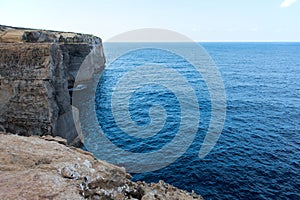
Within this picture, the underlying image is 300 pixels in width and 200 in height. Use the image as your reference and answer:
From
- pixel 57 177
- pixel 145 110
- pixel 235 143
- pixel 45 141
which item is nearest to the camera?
pixel 57 177

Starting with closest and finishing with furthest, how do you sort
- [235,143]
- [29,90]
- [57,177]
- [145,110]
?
[57,177], [29,90], [235,143], [145,110]

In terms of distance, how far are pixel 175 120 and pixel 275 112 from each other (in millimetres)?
19691

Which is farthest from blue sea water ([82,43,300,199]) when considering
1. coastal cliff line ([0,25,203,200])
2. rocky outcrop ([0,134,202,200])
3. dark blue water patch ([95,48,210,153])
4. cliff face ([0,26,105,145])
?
rocky outcrop ([0,134,202,200])

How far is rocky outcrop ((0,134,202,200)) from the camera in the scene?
474 inches

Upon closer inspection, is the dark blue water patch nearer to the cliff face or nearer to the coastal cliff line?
the coastal cliff line

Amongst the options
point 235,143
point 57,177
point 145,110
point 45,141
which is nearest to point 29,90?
point 45,141

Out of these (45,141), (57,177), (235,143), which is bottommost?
(235,143)

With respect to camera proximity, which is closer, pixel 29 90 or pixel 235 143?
pixel 29 90

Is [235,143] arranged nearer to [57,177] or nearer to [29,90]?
[57,177]

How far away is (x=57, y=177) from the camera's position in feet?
43.3

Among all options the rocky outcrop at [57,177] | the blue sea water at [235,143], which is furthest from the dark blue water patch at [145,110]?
the rocky outcrop at [57,177]

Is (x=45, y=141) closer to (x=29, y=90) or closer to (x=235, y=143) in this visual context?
(x=29, y=90)

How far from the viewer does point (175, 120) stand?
43.2 meters

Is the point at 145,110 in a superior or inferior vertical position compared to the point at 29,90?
inferior
